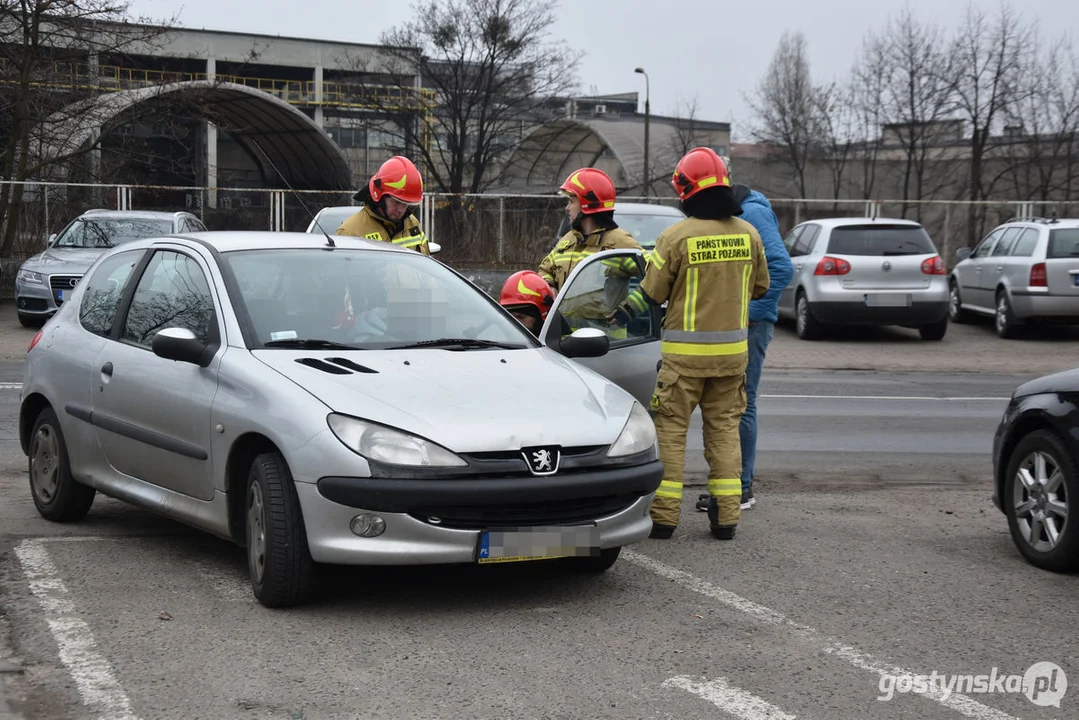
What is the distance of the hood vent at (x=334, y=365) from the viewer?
5457mm

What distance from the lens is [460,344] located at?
20.0ft

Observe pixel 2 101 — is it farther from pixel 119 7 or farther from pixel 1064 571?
pixel 1064 571

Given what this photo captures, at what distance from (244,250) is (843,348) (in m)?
13.5

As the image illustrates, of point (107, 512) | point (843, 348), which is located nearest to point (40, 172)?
point (843, 348)

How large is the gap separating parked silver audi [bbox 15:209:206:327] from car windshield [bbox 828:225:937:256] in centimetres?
917

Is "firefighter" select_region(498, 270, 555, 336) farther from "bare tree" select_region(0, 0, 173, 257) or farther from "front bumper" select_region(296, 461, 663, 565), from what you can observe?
"bare tree" select_region(0, 0, 173, 257)

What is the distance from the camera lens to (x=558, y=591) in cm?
567

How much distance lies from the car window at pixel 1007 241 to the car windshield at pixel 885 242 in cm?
163

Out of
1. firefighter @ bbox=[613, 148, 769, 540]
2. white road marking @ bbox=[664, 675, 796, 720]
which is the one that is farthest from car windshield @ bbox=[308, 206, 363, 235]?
white road marking @ bbox=[664, 675, 796, 720]

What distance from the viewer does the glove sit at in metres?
6.01

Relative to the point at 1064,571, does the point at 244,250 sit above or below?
above

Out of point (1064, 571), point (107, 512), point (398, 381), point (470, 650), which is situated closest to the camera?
point (470, 650)

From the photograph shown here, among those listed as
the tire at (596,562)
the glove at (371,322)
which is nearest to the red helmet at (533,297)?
the glove at (371,322)

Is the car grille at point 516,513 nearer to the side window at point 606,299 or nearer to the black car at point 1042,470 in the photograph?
the side window at point 606,299
